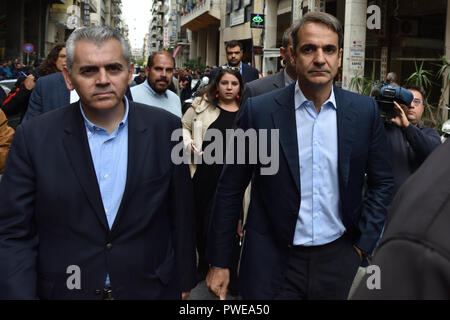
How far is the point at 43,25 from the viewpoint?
41.7m

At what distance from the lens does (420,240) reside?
70cm

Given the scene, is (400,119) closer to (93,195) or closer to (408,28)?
(93,195)

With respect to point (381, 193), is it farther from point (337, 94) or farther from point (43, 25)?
point (43, 25)

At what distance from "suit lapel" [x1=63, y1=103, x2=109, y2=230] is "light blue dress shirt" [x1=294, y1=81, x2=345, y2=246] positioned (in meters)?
1.04

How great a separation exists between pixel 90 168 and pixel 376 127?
1.55 m

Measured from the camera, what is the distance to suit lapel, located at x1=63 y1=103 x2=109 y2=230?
229 centimetres

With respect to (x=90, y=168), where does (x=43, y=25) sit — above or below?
above

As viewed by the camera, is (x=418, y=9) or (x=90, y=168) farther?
(x=418, y=9)

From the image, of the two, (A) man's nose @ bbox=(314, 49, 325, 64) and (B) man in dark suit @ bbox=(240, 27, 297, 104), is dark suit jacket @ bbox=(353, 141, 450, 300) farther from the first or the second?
(B) man in dark suit @ bbox=(240, 27, 297, 104)

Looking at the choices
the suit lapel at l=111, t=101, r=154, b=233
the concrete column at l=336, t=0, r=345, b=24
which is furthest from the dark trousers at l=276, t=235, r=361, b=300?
the concrete column at l=336, t=0, r=345, b=24

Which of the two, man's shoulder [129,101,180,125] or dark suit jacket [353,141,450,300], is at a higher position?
man's shoulder [129,101,180,125]

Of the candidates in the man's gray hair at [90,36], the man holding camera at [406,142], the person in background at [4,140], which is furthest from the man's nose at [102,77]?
the man holding camera at [406,142]
